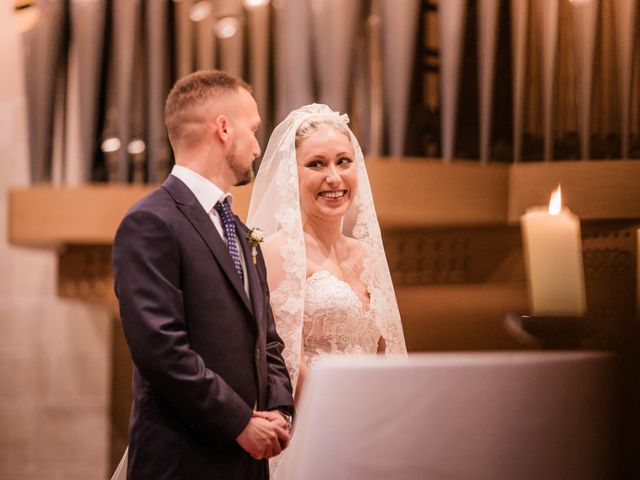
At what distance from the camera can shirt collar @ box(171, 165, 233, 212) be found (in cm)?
177

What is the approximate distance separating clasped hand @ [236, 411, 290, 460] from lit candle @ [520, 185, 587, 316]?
0.57m

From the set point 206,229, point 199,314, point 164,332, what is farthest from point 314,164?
point 164,332

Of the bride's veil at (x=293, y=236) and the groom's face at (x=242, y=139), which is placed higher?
the groom's face at (x=242, y=139)

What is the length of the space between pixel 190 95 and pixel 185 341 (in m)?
0.56

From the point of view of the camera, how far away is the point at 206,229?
67.4 inches

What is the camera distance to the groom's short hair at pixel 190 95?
1.82 metres

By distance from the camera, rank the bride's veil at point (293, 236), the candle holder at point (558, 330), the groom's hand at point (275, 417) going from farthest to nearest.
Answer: the bride's veil at point (293, 236)
the groom's hand at point (275, 417)
the candle holder at point (558, 330)

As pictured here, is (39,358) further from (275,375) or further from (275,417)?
(275,417)

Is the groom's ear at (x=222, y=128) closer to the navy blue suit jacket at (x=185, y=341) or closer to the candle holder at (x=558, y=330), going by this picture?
the navy blue suit jacket at (x=185, y=341)

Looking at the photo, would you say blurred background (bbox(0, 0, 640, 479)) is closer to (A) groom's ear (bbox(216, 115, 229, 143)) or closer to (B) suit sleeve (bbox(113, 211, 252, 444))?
(A) groom's ear (bbox(216, 115, 229, 143))

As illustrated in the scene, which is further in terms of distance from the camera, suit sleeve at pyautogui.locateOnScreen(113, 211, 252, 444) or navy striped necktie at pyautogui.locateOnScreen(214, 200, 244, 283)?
navy striped necktie at pyautogui.locateOnScreen(214, 200, 244, 283)

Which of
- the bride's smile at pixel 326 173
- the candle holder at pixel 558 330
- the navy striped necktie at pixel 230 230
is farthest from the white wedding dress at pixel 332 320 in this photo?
the candle holder at pixel 558 330

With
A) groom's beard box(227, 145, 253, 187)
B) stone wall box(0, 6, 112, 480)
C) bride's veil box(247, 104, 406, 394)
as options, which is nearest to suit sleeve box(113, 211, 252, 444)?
groom's beard box(227, 145, 253, 187)

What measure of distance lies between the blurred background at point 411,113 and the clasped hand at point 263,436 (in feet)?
3.84
